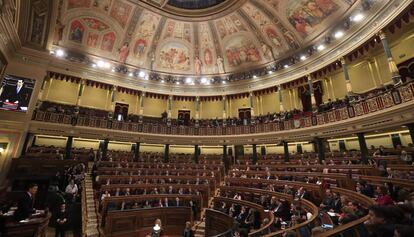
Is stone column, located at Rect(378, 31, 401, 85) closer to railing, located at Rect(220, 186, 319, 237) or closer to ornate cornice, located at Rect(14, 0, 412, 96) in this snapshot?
ornate cornice, located at Rect(14, 0, 412, 96)

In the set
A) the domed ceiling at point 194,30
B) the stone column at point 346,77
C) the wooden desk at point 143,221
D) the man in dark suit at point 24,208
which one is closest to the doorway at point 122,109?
the domed ceiling at point 194,30

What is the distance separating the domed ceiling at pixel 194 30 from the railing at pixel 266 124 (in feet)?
19.1

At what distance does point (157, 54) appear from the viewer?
19.1 m

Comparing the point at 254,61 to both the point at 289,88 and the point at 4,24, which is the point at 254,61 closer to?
the point at 289,88

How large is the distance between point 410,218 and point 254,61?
17.7 metres

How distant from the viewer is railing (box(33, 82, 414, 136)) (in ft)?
27.6

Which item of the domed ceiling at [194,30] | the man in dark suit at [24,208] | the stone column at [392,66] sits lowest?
the man in dark suit at [24,208]

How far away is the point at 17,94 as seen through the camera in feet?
32.1

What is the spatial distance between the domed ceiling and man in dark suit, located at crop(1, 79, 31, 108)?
6473 mm

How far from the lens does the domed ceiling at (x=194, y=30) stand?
14.5 metres

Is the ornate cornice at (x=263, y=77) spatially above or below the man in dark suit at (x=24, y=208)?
above

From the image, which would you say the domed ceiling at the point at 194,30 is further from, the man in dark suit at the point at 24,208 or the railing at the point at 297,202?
the man in dark suit at the point at 24,208

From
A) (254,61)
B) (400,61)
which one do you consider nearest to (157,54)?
(254,61)

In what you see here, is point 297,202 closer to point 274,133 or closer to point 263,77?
point 274,133
